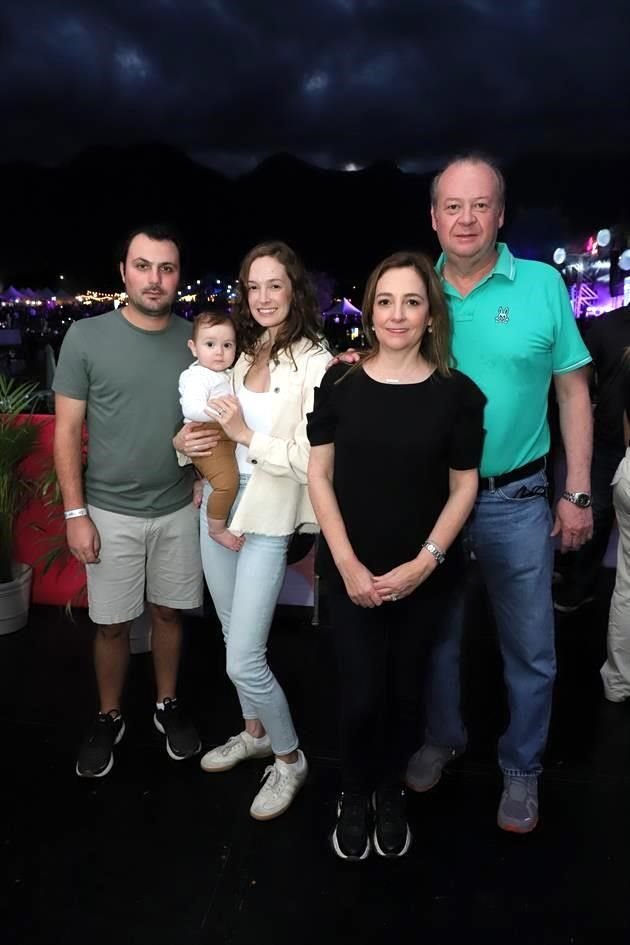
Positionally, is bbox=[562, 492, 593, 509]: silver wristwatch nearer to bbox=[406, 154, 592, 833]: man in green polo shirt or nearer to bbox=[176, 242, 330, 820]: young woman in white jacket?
bbox=[406, 154, 592, 833]: man in green polo shirt

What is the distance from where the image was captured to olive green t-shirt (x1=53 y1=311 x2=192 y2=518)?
6.17 ft

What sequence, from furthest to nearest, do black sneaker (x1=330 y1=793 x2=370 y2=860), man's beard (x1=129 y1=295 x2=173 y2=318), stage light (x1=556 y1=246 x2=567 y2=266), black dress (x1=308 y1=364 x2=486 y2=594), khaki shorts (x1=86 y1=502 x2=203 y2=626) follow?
stage light (x1=556 y1=246 x2=567 y2=266)
khaki shorts (x1=86 y1=502 x2=203 y2=626)
man's beard (x1=129 y1=295 x2=173 y2=318)
black sneaker (x1=330 y1=793 x2=370 y2=860)
black dress (x1=308 y1=364 x2=486 y2=594)

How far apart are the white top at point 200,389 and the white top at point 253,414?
60 millimetres

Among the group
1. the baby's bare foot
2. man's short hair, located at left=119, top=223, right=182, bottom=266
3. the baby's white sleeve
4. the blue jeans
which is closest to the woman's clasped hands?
the blue jeans

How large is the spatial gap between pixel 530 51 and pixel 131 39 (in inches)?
241

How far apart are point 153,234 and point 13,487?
1615 mm

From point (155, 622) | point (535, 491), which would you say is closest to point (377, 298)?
point (535, 491)

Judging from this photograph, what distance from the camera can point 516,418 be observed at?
1.62m

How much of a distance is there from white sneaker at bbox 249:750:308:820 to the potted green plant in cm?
169

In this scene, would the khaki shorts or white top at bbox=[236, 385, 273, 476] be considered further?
the khaki shorts

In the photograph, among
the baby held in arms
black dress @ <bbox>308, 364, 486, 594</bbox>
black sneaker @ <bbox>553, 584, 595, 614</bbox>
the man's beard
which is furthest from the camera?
black sneaker @ <bbox>553, 584, 595, 614</bbox>

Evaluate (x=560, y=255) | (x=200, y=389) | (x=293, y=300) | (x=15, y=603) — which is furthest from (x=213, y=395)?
(x=560, y=255)

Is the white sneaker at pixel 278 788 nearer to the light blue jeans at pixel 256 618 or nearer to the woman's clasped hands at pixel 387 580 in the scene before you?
the light blue jeans at pixel 256 618

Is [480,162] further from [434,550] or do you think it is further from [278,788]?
[278,788]
